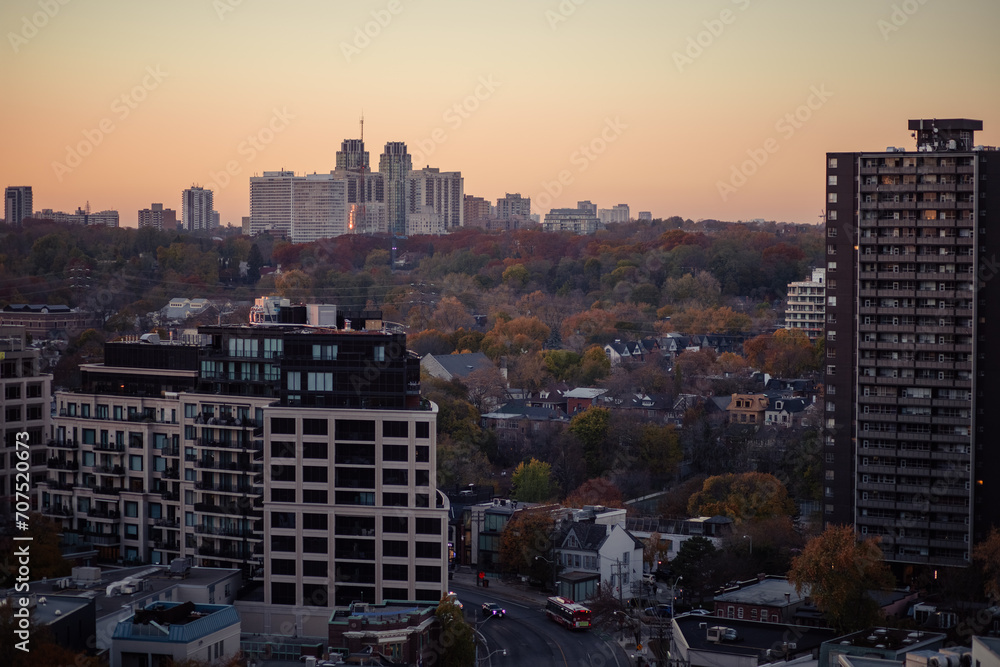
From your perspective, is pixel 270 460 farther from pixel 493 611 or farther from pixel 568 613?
pixel 568 613

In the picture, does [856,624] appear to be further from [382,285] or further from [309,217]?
[309,217]

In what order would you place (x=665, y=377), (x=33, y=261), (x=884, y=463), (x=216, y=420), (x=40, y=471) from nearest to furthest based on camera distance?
(x=216, y=420), (x=884, y=463), (x=40, y=471), (x=665, y=377), (x=33, y=261)

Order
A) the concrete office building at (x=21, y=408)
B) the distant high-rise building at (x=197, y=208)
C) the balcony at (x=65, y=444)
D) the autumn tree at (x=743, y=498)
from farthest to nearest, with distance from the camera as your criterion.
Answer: the distant high-rise building at (x=197, y=208) < the autumn tree at (x=743, y=498) < the concrete office building at (x=21, y=408) < the balcony at (x=65, y=444)

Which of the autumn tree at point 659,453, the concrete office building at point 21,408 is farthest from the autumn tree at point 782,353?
the concrete office building at point 21,408

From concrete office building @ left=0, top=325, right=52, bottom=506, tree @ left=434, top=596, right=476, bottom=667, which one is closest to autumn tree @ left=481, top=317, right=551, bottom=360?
concrete office building @ left=0, top=325, right=52, bottom=506

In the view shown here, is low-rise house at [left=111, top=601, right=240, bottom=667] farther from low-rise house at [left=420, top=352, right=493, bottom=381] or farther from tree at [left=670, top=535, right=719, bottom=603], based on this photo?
low-rise house at [left=420, top=352, right=493, bottom=381]

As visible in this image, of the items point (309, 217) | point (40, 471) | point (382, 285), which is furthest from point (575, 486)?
point (309, 217)

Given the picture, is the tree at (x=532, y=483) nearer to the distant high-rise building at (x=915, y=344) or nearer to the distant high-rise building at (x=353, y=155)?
the distant high-rise building at (x=915, y=344)
